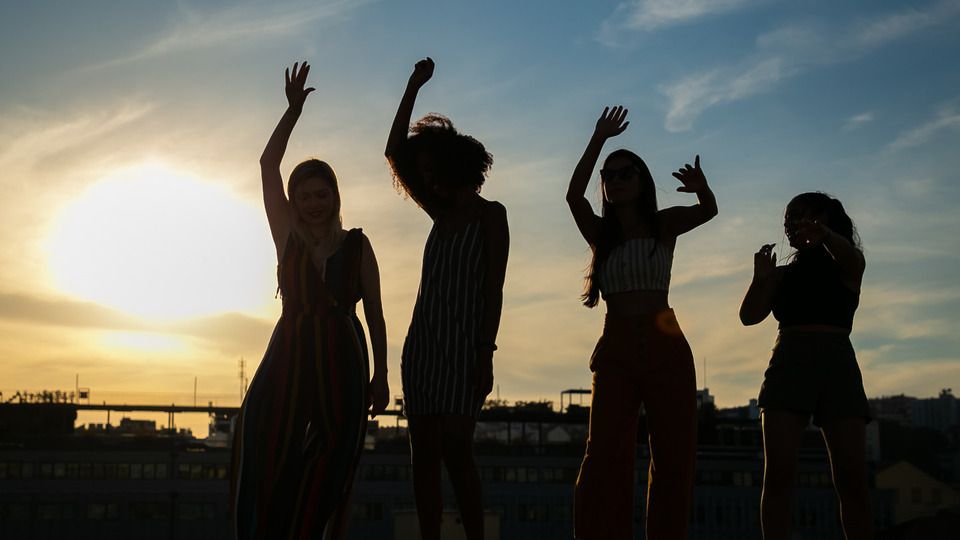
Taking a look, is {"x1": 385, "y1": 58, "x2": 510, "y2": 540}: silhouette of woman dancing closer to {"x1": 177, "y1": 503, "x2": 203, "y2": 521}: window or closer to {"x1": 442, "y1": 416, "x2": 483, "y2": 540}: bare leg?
{"x1": 442, "y1": 416, "x2": 483, "y2": 540}: bare leg

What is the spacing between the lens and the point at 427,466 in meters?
6.20

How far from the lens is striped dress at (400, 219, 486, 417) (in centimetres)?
615

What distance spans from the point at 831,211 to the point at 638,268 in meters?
1.52

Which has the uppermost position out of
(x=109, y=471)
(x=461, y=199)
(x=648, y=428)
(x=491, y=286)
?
(x=461, y=199)

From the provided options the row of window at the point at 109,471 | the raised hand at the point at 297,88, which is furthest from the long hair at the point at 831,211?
the row of window at the point at 109,471

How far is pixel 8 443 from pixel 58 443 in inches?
162

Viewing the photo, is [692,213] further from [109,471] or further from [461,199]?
[109,471]

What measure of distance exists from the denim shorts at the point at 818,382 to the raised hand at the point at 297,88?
9.86ft

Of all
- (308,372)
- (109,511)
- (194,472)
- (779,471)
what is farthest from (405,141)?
(109,511)

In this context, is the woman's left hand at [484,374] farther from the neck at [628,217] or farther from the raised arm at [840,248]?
the raised arm at [840,248]

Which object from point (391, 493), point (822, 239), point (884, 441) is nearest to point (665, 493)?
point (822, 239)

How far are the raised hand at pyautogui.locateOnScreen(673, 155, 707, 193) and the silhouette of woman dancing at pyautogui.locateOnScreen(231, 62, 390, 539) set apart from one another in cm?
168

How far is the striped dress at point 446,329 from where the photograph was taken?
6.15 metres

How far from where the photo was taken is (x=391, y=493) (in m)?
104
